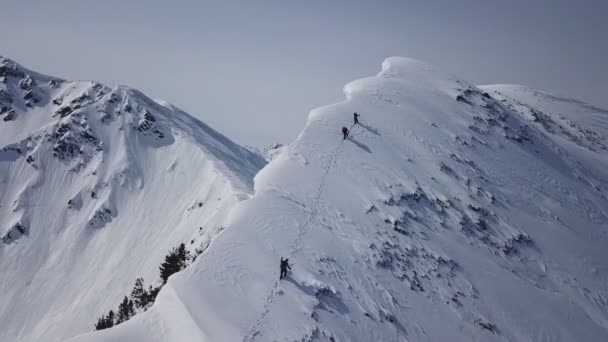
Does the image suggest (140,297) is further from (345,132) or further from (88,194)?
(88,194)

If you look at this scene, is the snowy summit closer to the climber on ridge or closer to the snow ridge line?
the snow ridge line

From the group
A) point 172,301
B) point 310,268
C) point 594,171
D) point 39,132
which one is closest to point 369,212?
point 310,268

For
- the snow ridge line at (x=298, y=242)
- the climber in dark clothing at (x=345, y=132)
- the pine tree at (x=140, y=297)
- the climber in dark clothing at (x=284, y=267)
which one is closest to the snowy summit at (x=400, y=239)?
the snow ridge line at (x=298, y=242)

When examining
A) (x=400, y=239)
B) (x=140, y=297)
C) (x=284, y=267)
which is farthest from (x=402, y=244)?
(x=140, y=297)

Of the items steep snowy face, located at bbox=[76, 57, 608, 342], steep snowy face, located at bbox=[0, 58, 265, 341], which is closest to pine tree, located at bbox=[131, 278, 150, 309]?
steep snowy face, located at bbox=[0, 58, 265, 341]

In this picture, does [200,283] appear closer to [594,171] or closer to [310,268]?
[310,268]

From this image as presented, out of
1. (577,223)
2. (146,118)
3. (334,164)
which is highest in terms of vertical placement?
(146,118)
